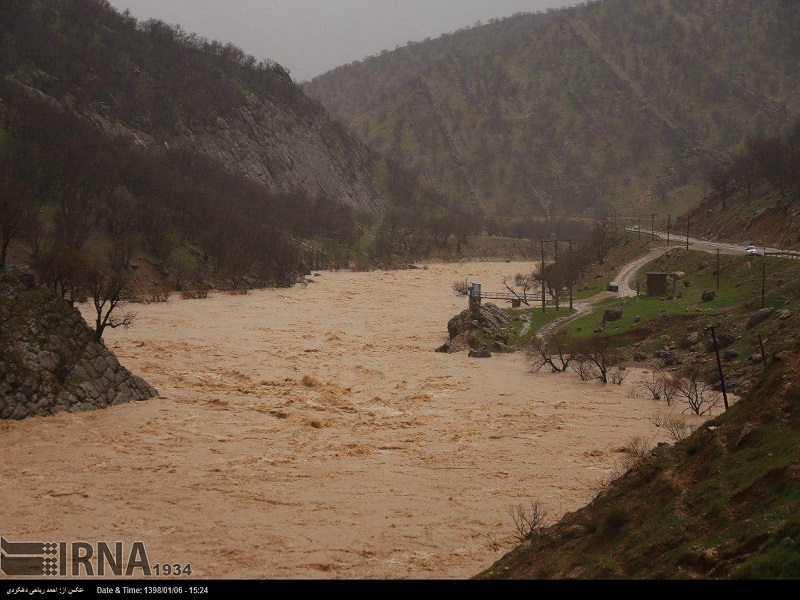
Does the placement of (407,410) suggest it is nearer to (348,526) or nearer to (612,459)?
(612,459)

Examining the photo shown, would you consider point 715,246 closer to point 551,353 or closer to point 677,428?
point 551,353

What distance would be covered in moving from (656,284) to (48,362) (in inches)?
1874

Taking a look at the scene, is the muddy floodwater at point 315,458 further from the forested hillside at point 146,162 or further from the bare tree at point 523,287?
the bare tree at point 523,287

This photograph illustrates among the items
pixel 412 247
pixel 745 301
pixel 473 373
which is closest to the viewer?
pixel 473 373

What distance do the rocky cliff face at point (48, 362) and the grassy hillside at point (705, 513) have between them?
2412cm

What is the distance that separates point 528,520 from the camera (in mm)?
22359

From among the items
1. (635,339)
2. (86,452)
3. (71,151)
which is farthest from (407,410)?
(71,151)

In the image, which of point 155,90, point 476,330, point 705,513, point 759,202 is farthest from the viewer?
point 155,90

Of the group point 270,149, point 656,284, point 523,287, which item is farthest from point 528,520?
point 270,149

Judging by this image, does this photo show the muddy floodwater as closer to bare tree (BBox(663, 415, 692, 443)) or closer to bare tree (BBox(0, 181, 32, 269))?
bare tree (BBox(663, 415, 692, 443))

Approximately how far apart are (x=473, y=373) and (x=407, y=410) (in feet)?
34.3

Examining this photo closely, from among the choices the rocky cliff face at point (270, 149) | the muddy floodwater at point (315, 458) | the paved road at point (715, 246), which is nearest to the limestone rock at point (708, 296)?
the paved road at point (715, 246)

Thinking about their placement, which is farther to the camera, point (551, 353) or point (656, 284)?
point (656, 284)

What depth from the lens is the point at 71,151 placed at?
102 m
